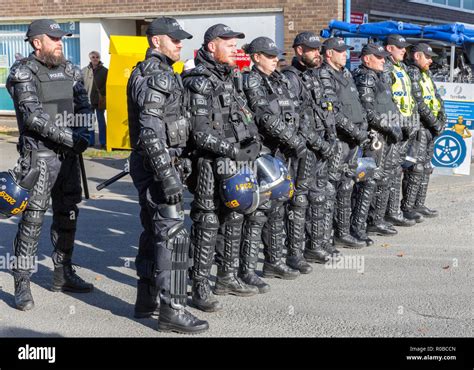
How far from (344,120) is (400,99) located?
1.43m

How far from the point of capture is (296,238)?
7.59 metres

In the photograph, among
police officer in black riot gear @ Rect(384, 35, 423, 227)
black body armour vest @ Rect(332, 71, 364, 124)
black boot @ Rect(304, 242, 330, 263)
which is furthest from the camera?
police officer in black riot gear @ Rect(384, 35, 423, 227)

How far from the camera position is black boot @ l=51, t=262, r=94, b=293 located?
6.85 m

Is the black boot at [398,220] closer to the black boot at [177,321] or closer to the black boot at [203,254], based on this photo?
the black boot at [203,254]

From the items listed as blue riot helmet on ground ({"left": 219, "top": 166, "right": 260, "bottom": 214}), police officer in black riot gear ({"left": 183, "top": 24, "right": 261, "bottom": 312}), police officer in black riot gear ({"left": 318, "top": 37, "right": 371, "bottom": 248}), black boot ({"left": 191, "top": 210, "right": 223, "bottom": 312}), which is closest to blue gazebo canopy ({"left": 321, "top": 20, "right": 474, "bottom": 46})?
police officer in black riot gear ({"left": 318, "top": 37, "right": 371, "bottom": 248})

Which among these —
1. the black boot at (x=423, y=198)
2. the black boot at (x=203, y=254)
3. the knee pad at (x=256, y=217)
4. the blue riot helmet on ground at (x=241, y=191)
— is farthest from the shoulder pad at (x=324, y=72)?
the black boot at (x=423, y=198)

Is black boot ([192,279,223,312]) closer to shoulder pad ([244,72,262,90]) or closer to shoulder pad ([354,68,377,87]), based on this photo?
shoulder pad ([244,72,262,90])

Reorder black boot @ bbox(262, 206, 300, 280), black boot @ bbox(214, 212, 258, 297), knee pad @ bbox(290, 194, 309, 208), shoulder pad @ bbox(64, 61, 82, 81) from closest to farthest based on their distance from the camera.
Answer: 1. shoulder pad @ bbox(64, 61, 82, 81)
2. black boot @ bbox(214, 212, 258, 297)
3. black boot @ bbox(262, 206, 300, 280)
4. knee pad @ bbox(290, 194, 309, 208)

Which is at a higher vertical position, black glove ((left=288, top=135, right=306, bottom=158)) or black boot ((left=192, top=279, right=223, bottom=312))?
black glove ((left=288, top=135, right=306, bottom=158))

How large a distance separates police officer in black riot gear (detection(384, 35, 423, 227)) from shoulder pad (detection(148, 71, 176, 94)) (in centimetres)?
389

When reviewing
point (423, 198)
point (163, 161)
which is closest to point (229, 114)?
point (163, 161)

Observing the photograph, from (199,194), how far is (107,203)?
4.99 meters
